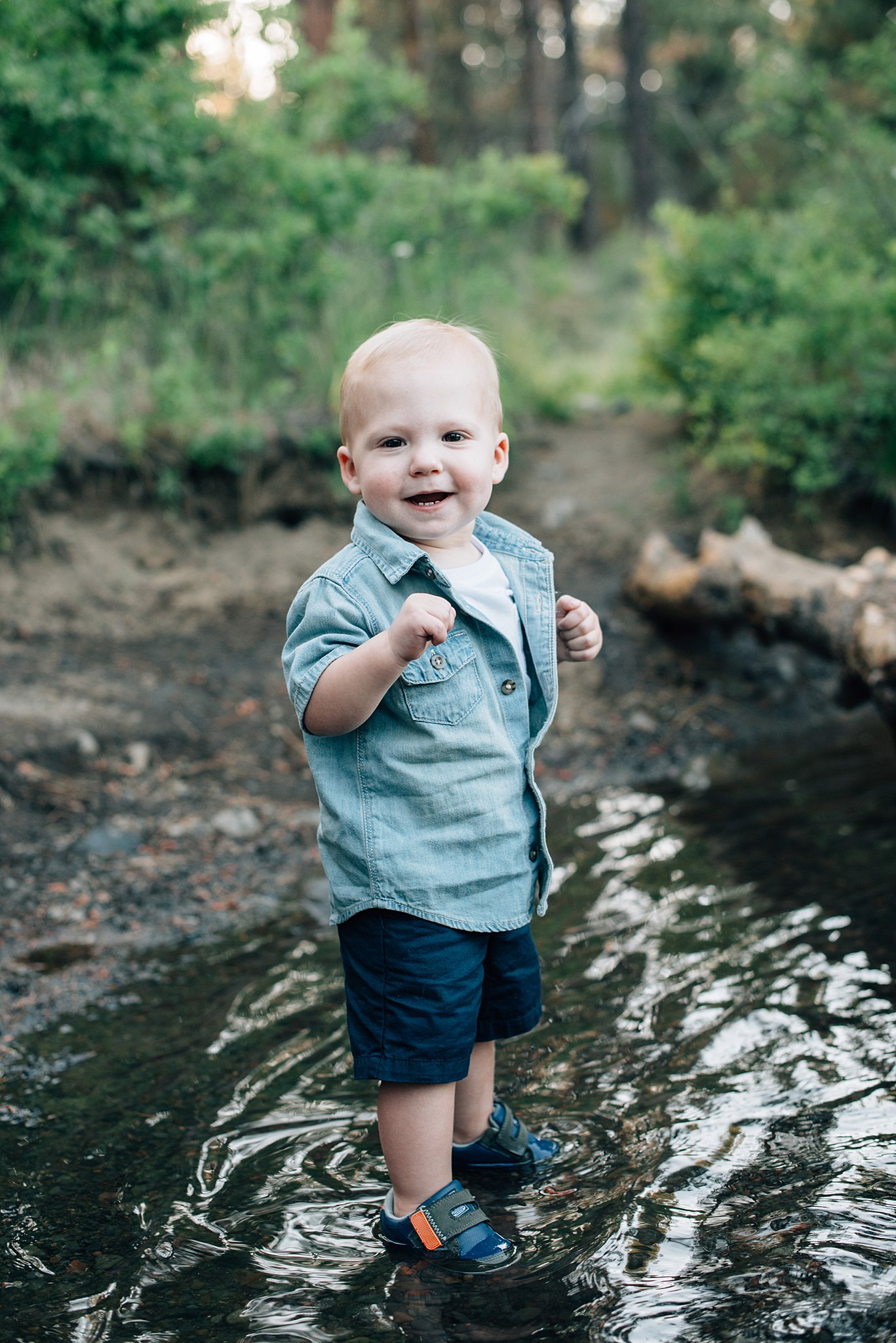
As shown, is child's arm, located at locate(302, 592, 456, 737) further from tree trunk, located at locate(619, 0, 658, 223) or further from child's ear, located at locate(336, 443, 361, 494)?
tree trunk, located at locate(619, 0, 658, 223)

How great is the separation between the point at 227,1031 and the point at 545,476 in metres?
5.17

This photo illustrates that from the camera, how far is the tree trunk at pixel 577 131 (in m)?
17.2

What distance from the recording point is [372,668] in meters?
1.84

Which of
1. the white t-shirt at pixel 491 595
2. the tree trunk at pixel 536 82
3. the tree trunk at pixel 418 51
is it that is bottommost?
the white t-shirt at pixel 491 595

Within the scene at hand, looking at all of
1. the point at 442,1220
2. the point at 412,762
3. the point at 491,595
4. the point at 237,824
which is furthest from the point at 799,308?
Answer: the point at 442,1220

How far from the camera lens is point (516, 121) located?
25.8 metres

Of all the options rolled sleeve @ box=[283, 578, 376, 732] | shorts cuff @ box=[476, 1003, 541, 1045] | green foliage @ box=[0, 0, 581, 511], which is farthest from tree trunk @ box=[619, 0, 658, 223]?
shorts cuff @ box=[476, 1003, 541, 1045]

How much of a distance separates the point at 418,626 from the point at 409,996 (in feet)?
2.31

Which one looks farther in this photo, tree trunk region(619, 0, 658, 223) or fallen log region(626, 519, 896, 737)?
tree trunk region(619, 0, 658, 223)

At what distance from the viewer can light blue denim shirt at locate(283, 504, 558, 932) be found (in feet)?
6.53

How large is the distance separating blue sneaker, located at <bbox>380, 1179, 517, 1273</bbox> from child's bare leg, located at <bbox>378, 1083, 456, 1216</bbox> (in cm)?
2

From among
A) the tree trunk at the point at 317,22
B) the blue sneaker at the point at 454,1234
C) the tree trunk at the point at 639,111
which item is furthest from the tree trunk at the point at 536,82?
the blue sneaker at the point at 454,1234

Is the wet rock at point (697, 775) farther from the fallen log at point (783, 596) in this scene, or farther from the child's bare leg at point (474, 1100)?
the child's bare leg at point (474, 1100)

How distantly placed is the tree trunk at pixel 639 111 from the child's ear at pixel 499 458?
14.9m
